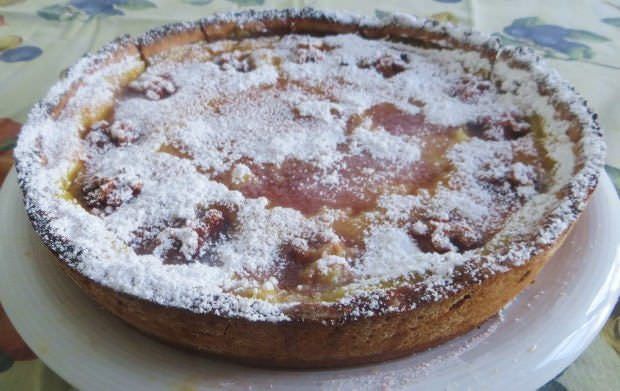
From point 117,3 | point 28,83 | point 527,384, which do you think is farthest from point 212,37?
point 527,384

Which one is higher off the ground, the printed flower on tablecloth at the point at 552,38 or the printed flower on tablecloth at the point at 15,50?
the printed flower on tablecloth at the point at 552,38

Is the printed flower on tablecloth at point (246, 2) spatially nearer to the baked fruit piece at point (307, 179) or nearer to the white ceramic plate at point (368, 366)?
the baked fruit piece at point (307, 179)

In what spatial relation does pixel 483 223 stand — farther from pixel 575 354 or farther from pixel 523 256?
pixel 575 354

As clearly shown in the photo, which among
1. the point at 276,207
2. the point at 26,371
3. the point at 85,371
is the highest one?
the point at 276,207

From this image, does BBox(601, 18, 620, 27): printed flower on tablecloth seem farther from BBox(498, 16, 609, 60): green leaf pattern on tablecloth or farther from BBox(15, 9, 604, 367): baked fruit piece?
BBox(15, 9, 604, 367): baked fruit piece

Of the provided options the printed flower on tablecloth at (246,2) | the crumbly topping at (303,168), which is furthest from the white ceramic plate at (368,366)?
the printed flower on tablecloth at (246,2)

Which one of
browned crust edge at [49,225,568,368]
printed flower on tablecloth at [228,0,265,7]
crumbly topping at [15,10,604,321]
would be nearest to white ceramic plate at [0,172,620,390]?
browned crust edge at [49,225,568,368]

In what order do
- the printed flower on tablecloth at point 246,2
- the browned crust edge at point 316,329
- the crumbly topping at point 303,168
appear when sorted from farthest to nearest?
the printed flower on tablecloth at point 246,2 → the crumbly topping at point 303,168 → the browned crust edge at point 316,329

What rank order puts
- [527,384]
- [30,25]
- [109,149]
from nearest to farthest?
[527,384]
[109,149]
[30,25]
